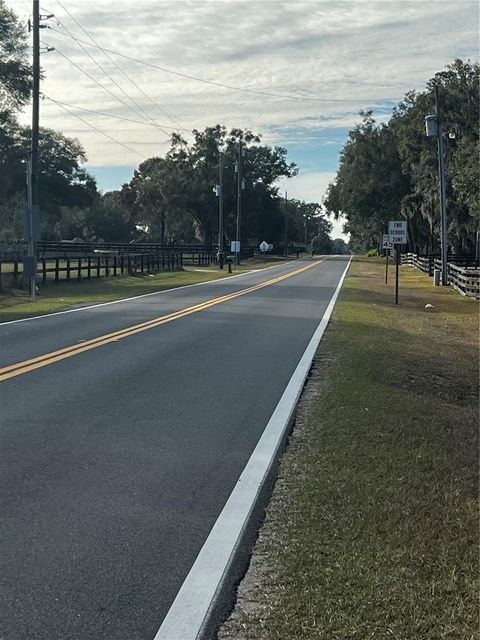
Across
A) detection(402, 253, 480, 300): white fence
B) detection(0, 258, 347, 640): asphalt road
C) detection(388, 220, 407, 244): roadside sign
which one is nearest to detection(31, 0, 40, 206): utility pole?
detection(388, 220, 407, 244): roadside sign

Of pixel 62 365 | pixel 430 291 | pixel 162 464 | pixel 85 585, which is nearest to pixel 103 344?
pixel 62 365

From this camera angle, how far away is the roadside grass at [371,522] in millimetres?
3385

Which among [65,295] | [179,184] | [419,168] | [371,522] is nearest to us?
[371,522]

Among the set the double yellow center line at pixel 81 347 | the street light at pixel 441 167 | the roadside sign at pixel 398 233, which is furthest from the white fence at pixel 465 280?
the double yellow center line at pixel 81 347

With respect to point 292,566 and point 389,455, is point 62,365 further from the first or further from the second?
point 292,566

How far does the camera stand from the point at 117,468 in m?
5.69

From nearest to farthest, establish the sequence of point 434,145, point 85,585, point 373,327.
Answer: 1. point 85,585
2. point 373,327
3. point 434,145

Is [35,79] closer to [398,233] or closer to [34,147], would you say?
[34,147]

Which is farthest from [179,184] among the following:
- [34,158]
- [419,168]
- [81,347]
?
[81,347]

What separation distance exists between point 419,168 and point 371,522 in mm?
43401

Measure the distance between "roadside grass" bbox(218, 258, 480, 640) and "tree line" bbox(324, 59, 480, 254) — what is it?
1835 centimetres

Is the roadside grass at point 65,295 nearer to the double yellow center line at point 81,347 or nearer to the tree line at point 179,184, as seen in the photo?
the double yellow center line at point 81,347

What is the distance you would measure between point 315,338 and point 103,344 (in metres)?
4.12

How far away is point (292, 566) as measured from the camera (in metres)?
3.94
